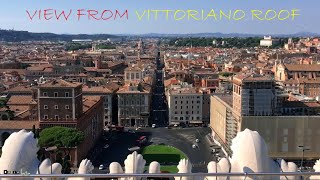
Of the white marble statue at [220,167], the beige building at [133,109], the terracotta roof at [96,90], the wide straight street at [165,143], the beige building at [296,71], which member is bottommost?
the wide straight street at [165,143]

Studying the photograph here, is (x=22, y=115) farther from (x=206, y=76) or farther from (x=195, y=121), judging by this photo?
(x=206, y=76)

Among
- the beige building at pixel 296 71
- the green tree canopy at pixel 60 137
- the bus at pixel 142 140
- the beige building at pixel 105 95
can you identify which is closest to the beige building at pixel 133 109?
the beige building at pixel 105 95

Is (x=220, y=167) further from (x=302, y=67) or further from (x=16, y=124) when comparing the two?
(x=302, y=67)

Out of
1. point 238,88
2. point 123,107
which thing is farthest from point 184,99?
point 238,88

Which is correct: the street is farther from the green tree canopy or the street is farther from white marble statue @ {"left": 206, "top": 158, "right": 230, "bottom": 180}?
white marble statue @ {"left": 206, "top": 158, "right": 230, "bottom": 180}

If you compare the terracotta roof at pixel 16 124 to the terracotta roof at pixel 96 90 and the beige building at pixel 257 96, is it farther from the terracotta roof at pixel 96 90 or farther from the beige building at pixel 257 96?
the beige building at pixel 257 96

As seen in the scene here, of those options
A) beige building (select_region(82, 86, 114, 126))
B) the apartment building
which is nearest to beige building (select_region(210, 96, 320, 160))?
the apartment building
